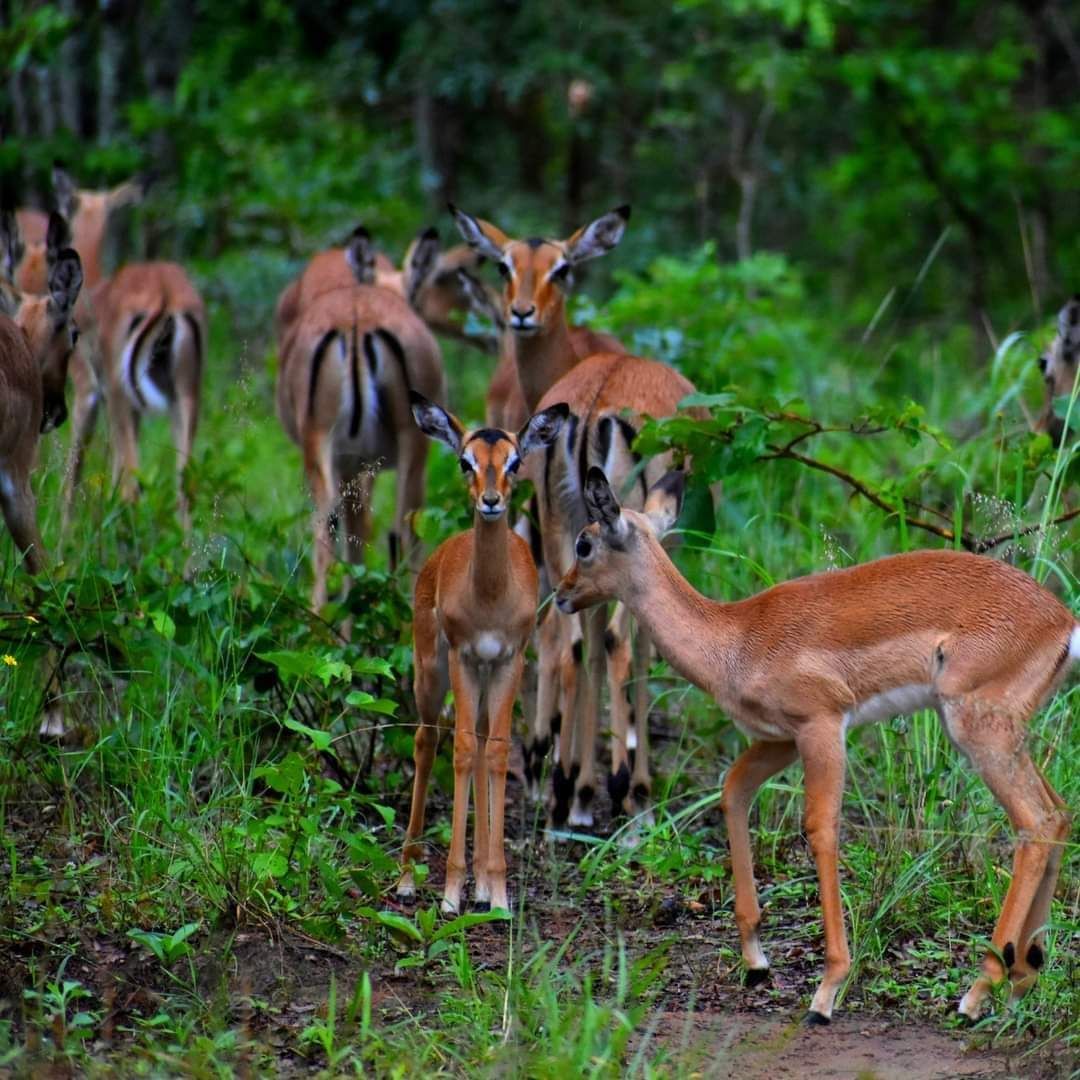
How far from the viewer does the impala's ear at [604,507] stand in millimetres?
4508

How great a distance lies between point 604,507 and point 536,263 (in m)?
2.64

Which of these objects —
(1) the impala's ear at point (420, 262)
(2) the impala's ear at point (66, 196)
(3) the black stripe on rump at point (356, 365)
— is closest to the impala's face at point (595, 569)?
(3) the black stripe on rump at point (356, 365)

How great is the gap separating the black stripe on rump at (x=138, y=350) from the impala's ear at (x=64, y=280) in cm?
227

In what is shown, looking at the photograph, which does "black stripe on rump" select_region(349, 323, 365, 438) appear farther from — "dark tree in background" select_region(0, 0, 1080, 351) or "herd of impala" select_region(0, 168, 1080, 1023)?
"dark tree in background" select_region(0, 0, 1080, 351)

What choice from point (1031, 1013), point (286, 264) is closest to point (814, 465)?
point (1031, 1013)

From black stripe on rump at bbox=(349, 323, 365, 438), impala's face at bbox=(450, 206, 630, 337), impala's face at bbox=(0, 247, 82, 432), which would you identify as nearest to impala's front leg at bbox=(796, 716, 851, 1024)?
impala's face at bbox=(450, 206, 630, 337)

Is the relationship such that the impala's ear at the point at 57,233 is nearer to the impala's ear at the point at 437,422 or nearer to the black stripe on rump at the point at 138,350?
the black stripe on rump at the point at 138,350

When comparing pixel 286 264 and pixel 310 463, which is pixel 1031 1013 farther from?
pixel 286 264

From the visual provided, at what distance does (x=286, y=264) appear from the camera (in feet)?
39.6

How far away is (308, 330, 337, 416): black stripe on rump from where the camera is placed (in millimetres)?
7625

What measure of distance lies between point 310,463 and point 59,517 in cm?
160

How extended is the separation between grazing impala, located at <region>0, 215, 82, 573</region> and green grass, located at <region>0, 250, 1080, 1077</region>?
215 mm

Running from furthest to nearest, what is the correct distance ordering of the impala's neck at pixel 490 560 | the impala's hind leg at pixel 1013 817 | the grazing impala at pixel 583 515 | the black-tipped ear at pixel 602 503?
the grazing impala at pixel 583 515
the impala's neck at pixel 490 560
the black-tipped ear at pixel 602 503
the impala's hind leg at pixel 1013 817

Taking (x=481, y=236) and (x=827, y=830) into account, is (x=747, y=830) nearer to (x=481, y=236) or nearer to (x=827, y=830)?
(x=827, y=830)
